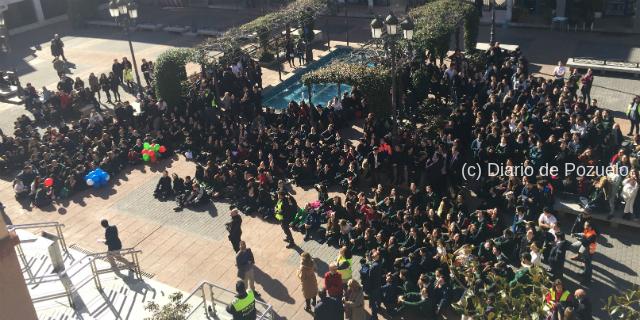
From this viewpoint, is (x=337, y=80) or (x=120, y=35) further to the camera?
(x=120, y=35)

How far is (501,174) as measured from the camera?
56.3ft

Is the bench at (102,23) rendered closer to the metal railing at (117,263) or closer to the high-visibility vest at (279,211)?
the metal railing at (117,263)

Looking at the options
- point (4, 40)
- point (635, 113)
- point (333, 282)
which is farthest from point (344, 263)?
point (4, 40)

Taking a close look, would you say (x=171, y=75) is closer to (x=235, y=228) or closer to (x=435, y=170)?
(x=235, y=228)

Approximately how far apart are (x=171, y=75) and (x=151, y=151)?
11.6 ft

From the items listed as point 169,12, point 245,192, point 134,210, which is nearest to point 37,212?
point 134,210

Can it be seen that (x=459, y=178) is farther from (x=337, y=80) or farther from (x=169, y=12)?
(x=169, y=12)

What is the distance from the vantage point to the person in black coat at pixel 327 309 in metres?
12.0

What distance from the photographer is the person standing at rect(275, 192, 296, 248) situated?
16031 millimetres

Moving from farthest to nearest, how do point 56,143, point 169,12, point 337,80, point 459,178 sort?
1. point 169,12
2. point 56,143
3. point 337,80
4. point 459,178

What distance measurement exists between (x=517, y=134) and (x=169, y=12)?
1270 inches

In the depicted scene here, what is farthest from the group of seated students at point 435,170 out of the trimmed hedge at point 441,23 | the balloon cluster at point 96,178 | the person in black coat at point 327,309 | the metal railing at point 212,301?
the balloon cluster at point 96,178

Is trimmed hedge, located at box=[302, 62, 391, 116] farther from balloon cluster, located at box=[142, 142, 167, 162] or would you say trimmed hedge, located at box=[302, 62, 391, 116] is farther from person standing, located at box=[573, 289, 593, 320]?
person standing, located at box=[573, 289, 593, 320]

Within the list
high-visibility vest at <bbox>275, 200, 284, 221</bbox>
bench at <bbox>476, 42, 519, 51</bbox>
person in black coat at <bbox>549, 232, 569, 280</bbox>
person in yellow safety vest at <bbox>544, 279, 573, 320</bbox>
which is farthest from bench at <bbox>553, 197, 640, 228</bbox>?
bench at <bbox>476, 42, 519, 51</bbox>
